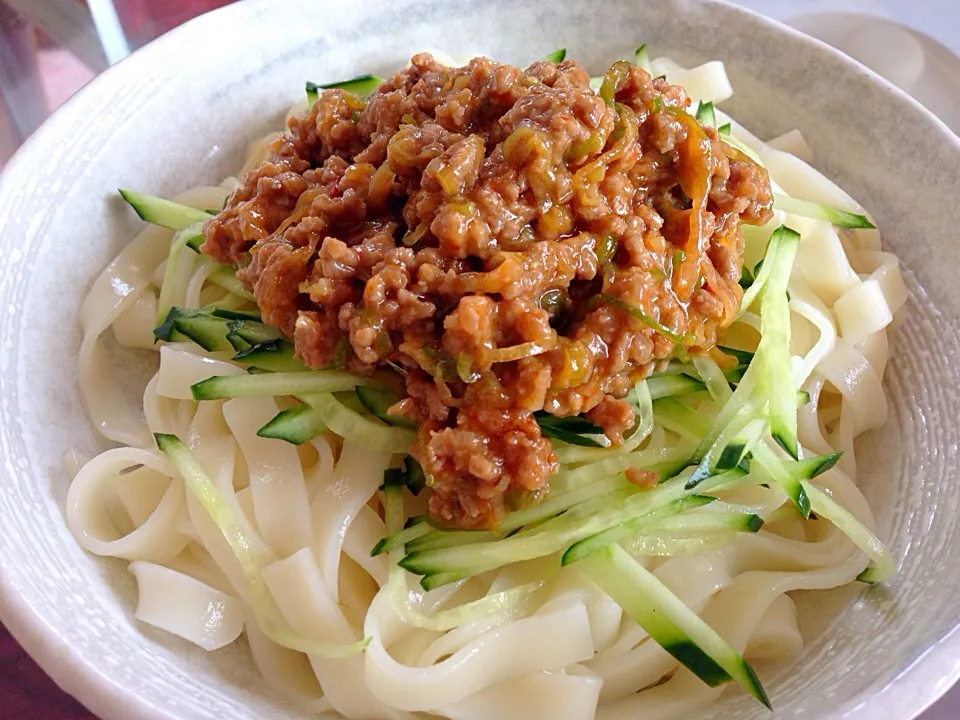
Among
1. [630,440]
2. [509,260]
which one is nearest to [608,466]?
[630,440]

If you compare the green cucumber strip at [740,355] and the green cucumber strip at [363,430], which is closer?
the green cucumber strip at [363,430]

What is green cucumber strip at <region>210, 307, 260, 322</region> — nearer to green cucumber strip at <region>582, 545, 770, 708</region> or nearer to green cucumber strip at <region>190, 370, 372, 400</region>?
green cucumber strip at <region>190, 370, 372, 400</region>

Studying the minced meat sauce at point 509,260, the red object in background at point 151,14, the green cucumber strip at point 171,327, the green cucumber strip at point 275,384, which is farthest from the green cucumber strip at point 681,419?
the red object in background at point 151,14

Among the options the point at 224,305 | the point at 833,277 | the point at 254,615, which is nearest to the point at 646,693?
the point at 254,615

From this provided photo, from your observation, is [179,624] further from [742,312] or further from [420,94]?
[742,312]

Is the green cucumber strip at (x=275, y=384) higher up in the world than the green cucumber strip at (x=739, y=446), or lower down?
higher up

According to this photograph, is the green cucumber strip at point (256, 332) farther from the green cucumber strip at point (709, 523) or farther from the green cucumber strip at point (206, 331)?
the green cucumber strip at point (709, 523)

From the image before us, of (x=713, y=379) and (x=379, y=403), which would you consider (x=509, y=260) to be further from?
(x=713, y=379)

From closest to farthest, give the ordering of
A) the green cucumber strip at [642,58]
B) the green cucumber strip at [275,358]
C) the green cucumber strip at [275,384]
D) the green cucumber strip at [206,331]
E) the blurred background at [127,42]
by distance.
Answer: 1. the green cucumber strip at [275,384]
2. the green cucumber strip at [275,358]
3. the green cucumber strip at [206,331]
4. the green cucumber strip at [642,58]
5. the blurred background at [127,42]
